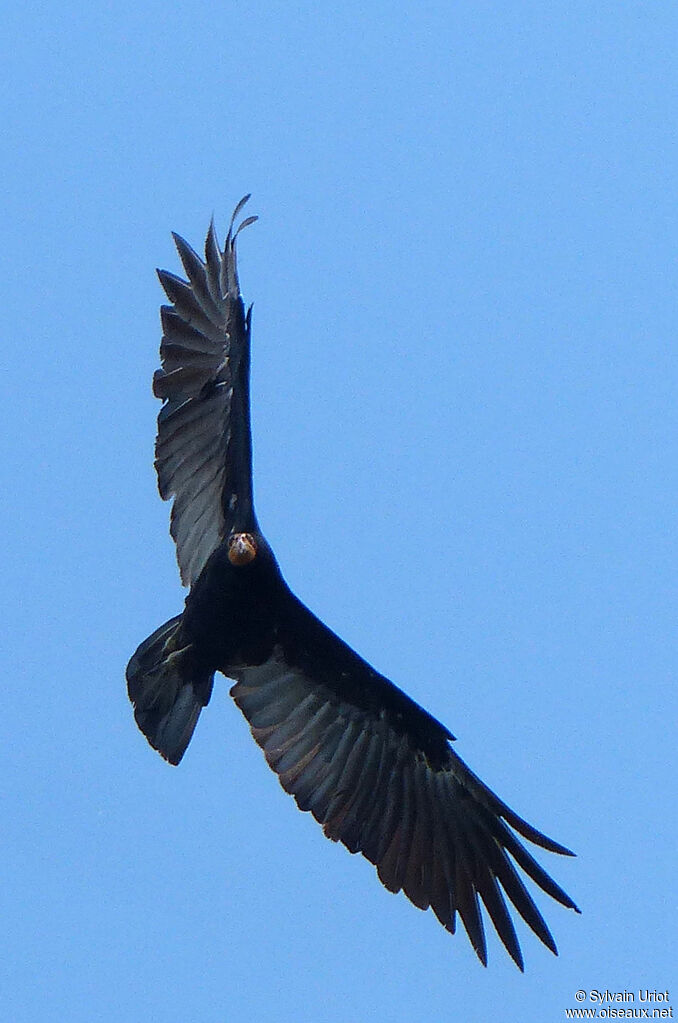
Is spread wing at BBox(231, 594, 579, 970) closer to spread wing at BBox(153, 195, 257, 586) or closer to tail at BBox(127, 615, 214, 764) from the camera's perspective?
tail at BBox(127, 615, 214, 764)

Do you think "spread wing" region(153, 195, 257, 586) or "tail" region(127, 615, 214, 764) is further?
"spread wing" region(153, 195, 257, 586)

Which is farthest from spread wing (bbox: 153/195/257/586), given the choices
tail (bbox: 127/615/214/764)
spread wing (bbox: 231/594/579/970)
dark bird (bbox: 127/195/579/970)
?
spread wing (bbox: 231/594/579/970)

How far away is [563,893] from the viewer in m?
10.6

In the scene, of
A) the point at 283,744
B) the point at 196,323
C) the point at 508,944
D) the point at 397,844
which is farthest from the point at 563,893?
the point at 196,323

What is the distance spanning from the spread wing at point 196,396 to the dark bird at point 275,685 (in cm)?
1

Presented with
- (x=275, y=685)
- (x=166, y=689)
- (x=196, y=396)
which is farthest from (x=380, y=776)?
(x=196, y=396)

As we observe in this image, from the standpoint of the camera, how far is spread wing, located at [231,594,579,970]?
37.7ft

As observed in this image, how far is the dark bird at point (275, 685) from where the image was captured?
1117 centimetres

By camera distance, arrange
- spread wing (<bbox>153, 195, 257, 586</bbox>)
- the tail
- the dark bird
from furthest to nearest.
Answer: spread wing (<bbox>153, 195, 257, 586</bbox>)
the tail
the dark bird

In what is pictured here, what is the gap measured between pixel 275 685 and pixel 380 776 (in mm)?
952

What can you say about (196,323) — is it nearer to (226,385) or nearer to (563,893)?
(226,385)

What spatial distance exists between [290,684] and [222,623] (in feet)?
3.18

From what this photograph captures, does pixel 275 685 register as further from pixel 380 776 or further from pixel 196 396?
pixel 196 396

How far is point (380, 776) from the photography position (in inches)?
475
